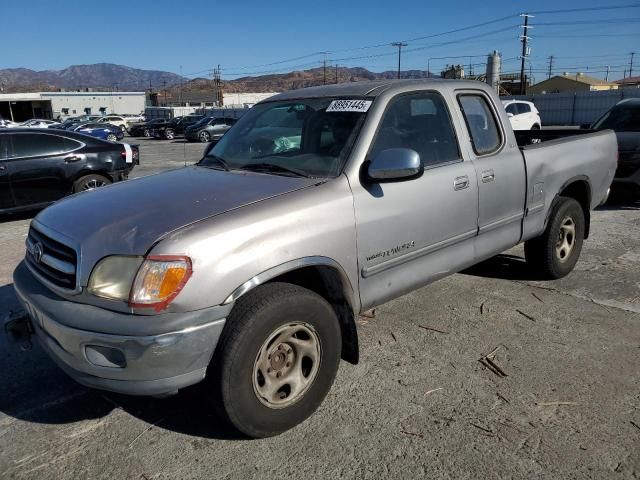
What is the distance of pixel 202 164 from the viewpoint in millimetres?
3910

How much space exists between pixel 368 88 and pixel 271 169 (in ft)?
2.92

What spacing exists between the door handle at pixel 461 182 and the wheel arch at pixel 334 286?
3.80ft

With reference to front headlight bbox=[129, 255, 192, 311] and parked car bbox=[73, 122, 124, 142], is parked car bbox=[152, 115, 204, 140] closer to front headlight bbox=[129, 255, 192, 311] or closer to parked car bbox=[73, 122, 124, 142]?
parked car bbox=[73, 122, 124, 142]

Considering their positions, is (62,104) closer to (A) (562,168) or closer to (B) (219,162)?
(B) (219,162)

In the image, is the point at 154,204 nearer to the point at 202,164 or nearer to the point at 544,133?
the point at 202,164

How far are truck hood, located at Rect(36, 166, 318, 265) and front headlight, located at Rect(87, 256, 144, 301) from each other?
1.5 inches

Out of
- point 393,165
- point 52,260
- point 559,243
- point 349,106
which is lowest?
point 559,243

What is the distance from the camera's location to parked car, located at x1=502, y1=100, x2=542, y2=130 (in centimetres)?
2050

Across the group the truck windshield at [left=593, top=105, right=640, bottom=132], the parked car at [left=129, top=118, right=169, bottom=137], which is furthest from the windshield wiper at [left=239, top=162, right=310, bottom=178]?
the parked car at [left=129, top=118, right=169, bottom=137]

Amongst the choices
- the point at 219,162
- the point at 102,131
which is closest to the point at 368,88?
the point at 219,162

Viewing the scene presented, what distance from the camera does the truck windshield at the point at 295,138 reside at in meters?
3.26

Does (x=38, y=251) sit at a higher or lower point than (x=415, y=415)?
higher

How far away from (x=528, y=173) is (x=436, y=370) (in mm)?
1918

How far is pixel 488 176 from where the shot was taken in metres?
3.90
